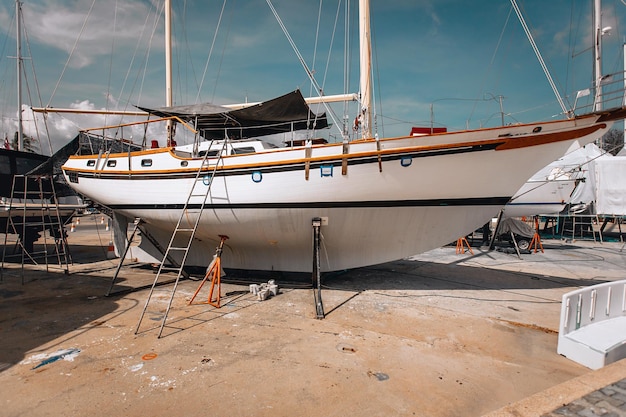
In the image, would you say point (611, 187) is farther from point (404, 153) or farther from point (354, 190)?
point (354, 190)

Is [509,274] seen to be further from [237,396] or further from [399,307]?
[237,396]

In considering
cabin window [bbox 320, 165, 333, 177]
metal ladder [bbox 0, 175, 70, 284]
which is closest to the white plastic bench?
cabin window [bbox 320, 165, 333, 177]

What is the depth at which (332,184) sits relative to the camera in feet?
18.9

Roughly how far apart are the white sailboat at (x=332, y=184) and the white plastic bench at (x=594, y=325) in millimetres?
2025

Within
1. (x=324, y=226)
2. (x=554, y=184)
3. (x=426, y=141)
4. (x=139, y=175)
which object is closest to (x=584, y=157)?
(x=554, y=184)

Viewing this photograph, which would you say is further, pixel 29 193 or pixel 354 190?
pixel 29 193

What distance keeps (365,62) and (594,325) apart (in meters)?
6.67

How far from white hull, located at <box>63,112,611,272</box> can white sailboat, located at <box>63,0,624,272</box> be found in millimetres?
19

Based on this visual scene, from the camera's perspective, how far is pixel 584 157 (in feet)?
52.5

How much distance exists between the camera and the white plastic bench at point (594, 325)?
3.43 m

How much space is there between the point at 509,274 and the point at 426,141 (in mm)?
5031

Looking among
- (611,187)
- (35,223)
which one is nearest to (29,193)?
(35,223)

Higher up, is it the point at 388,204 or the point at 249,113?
the point at 249,113

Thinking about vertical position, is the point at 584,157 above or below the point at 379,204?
above
